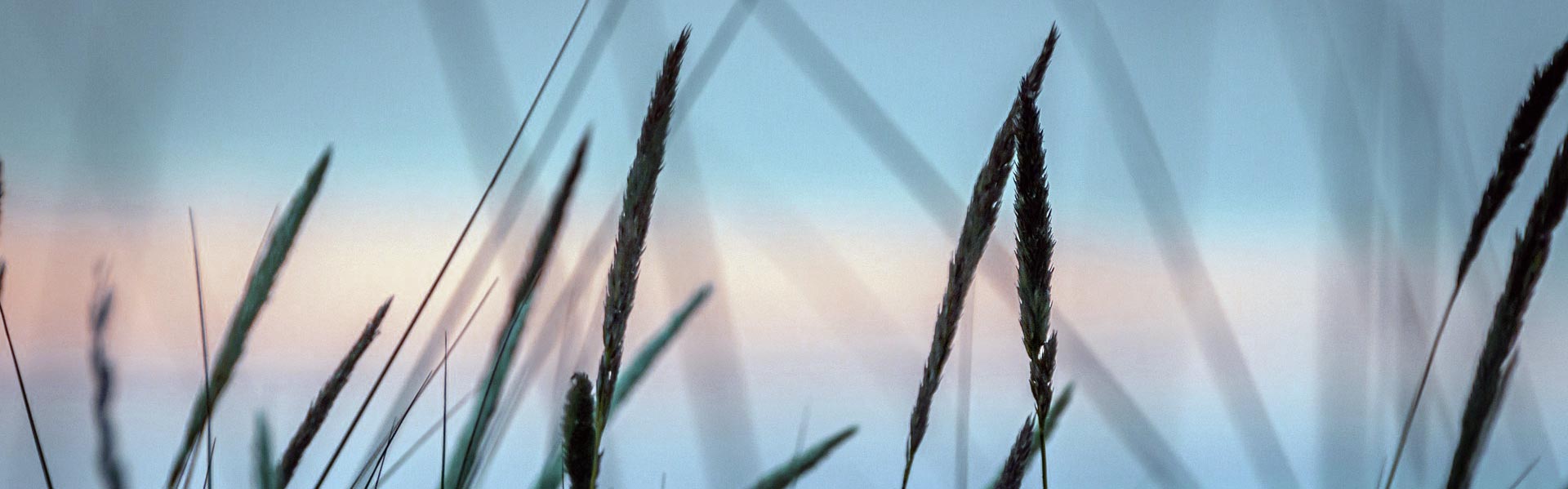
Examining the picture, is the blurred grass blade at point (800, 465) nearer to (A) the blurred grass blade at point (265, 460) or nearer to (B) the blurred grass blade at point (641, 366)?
(B) the blurred grass blade at point (641, 366)

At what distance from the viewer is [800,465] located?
2.14 ft

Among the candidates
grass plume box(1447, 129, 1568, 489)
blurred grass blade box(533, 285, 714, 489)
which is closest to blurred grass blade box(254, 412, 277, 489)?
blurred grass blade box(533, 285, 714, 489)

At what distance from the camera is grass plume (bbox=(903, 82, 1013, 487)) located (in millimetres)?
490

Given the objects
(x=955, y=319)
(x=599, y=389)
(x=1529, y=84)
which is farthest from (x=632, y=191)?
(x=1529, y=84)

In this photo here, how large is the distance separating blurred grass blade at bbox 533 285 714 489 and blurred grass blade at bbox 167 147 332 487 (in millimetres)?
207

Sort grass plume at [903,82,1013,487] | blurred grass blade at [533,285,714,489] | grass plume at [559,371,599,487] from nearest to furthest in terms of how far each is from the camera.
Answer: grass plume at [559,371,599,487]
grass plume at [903,82,1013,487]
blurred grass blade at [533,285,714,489]

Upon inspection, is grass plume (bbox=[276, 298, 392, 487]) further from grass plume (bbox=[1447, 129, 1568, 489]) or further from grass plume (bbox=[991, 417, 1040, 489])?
grass plume (bbox=[1447, 129, 1568, 489])

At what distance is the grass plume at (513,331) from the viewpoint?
567mm

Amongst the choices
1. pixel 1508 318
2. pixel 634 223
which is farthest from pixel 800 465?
pixel 1508 318

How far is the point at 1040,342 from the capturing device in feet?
1.54

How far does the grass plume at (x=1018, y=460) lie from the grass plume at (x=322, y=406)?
0.39 metres

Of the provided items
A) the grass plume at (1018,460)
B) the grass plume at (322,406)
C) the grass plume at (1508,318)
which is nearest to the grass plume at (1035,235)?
the grass plume at (1018,460)

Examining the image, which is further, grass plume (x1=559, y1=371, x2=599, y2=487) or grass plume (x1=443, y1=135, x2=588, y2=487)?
grass plume (x1=443, y1=135, x2=588, y2=487)

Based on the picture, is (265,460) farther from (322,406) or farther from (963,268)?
(963,268)
